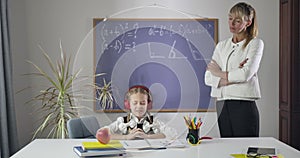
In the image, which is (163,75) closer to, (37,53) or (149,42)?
(149,42)

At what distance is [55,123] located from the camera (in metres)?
4.50

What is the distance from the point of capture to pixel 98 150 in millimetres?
2248

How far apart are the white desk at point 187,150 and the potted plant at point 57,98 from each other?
4.99 feet

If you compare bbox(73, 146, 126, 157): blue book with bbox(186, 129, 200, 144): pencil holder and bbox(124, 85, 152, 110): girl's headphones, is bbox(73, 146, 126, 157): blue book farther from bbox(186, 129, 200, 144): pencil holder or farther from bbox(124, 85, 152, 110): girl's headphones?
bbox(186, 129, 200, 144): pencil holder

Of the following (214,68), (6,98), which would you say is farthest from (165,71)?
(6,98)

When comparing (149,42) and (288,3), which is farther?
(288,3)

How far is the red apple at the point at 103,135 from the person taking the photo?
93.3 inches

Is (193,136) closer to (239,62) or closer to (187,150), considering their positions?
(187,150)

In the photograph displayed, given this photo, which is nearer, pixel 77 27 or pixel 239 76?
pixel 239 76

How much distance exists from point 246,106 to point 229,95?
0.16 metres

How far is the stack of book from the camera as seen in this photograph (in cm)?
222

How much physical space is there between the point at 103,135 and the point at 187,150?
44 centimetres

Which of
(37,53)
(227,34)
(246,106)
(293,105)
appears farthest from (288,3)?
(37,53)

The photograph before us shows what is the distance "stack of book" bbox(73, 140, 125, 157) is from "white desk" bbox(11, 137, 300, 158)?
0.04 meters
